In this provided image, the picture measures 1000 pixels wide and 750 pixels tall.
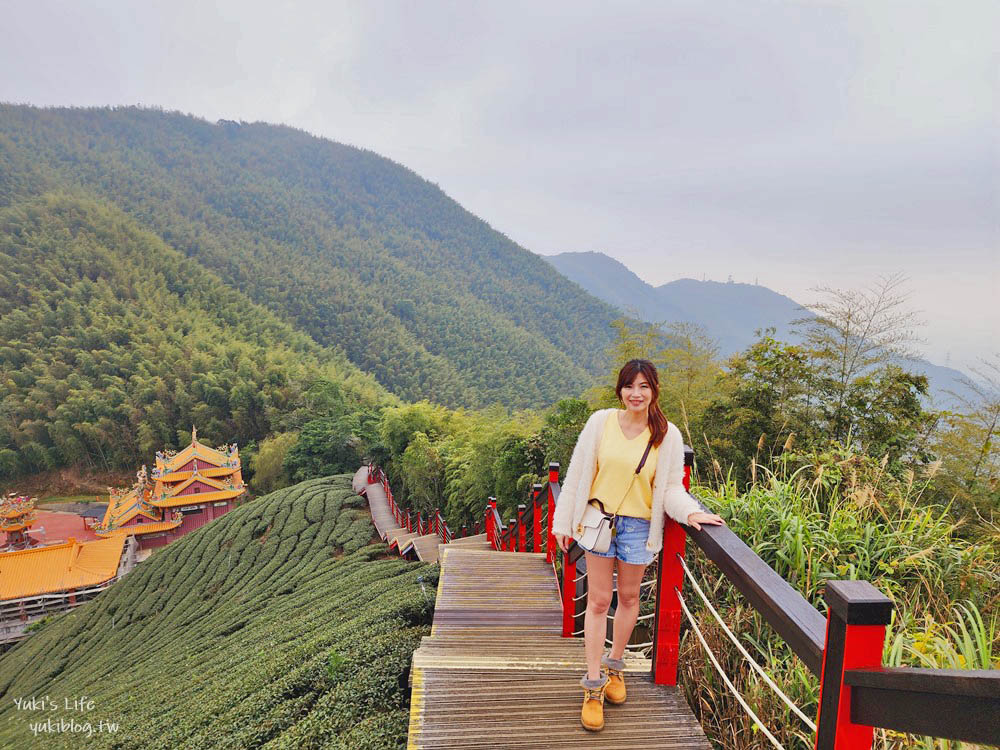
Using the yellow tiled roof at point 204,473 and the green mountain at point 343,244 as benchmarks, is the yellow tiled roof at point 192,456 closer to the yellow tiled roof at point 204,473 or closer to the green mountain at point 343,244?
the yellow tiled roof at point 204,473

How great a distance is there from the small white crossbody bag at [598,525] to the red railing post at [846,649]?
880mm

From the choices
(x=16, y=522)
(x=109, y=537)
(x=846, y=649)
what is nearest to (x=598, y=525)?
(x=846, y=649)

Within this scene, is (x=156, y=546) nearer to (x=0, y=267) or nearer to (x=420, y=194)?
(x=0, y=267)

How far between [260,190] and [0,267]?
60.0m

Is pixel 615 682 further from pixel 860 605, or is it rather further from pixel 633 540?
pixel 860 605

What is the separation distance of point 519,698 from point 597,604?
1.56 ft

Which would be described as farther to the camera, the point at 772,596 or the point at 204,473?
the point at 204,473

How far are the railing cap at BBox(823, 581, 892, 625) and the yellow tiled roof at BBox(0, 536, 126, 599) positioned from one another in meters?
22.1

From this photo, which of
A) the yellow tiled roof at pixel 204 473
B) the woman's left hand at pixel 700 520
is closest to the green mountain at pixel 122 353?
the yellow tiled roof at pixel 204 473

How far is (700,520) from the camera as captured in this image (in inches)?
65.9

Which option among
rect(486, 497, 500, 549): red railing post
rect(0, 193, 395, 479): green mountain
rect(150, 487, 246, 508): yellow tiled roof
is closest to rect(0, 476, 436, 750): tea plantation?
rect(486, 497, 500, 549): red railing post

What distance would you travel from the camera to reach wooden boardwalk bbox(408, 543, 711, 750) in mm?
1738

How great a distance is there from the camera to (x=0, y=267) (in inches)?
1918

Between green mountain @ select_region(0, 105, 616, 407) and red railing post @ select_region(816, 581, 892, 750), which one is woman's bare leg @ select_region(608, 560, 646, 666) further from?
green mountain @ select_region(0, 105, 616, 407)
